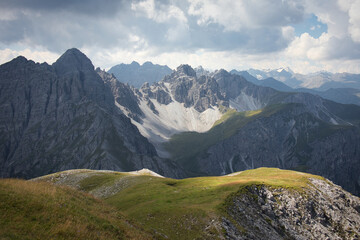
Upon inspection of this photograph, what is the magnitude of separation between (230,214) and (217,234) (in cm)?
741

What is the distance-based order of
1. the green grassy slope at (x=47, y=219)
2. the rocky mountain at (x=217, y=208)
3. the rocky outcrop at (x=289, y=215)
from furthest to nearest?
the rocky outcrop at (x=289, y=215) < the rocky mountain at (x=217, y=208) < the green grassy slope at (x=47, y=219)

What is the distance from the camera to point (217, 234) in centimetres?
3231

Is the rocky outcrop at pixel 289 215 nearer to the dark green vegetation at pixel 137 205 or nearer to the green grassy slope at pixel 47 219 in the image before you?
the dark green vegetation at pixel 137 205

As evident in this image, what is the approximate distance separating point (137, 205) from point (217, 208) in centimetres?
1325

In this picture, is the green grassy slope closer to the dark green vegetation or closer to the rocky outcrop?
the dark green vegetation

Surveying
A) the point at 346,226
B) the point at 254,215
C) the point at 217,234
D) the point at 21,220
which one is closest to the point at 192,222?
the point at 217,234

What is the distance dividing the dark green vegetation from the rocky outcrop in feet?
6.00

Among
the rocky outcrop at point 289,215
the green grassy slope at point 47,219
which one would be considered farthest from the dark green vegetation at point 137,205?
the rocky outcrop at point 289,215

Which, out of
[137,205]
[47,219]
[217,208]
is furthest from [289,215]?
[47,219]

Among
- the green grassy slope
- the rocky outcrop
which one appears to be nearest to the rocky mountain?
the rocky outcrop

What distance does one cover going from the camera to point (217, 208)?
3869cm

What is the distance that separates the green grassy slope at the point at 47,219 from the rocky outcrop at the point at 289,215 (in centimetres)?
1861

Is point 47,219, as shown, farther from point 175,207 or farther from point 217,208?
point 217,208

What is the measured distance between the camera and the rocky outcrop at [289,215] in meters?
40.4
